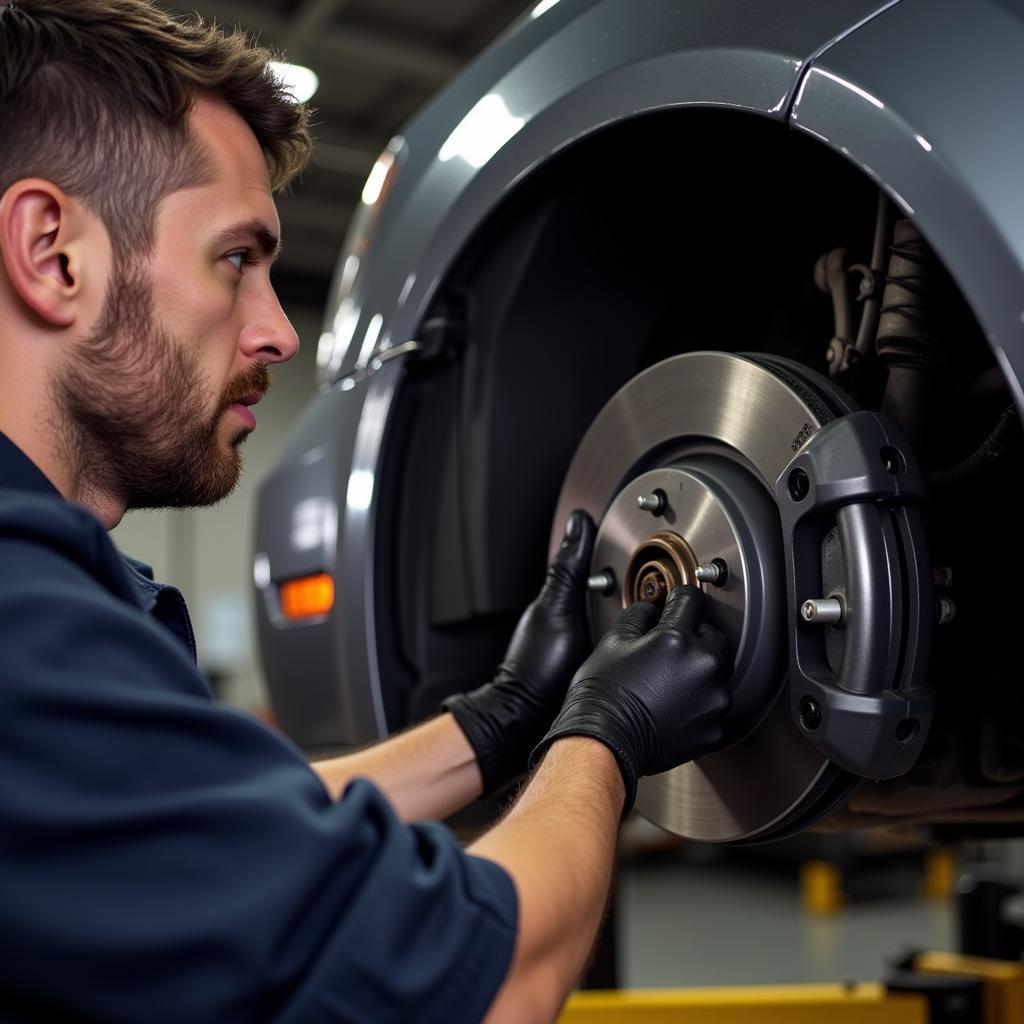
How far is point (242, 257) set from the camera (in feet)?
2.63

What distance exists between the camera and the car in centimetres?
71

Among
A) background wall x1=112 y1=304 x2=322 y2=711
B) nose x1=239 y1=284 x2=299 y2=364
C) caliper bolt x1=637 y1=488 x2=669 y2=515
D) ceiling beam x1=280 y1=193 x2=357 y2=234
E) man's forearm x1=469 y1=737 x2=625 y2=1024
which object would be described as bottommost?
man's forearm x1=469 y1=737 x2=625 y2=1024

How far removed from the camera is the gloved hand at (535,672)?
981mm

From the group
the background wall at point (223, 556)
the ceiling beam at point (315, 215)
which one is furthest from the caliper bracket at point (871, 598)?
the background wall at point (223, 556)

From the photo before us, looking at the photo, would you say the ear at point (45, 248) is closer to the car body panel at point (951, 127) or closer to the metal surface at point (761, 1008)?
the car body panel at point (951, 127)

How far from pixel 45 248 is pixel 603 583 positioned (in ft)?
1.58

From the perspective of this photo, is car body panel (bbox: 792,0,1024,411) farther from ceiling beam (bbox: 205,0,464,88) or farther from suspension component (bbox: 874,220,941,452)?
ceiling beam (bbox: 205,0,464,88)

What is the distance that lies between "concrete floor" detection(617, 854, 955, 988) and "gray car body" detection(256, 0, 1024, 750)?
1874mm

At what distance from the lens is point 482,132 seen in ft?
3.37

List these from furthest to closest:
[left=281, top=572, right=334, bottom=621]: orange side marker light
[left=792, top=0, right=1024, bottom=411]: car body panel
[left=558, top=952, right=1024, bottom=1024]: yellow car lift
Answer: [left=558, top=952, right=1024, bottom=1024]: yellow car lift, [left=281, top=572, right=334, bottom=621]: orange side marker light, [left=792, top=0, right=1024, bottom=411]: car body panel

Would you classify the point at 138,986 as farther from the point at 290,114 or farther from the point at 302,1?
the point at 302,1

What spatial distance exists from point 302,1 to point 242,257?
152 inches

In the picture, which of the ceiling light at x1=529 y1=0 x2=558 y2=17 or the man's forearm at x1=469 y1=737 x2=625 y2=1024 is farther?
the ceiling light at x1=529 y1=0 x2=558 y2=17

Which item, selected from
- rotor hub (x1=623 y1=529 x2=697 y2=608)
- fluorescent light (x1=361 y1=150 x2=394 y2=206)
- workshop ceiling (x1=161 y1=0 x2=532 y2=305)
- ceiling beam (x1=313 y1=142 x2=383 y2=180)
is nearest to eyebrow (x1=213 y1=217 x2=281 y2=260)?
rotor hub (x1=623 y1=529 x2=697 y2=608)
